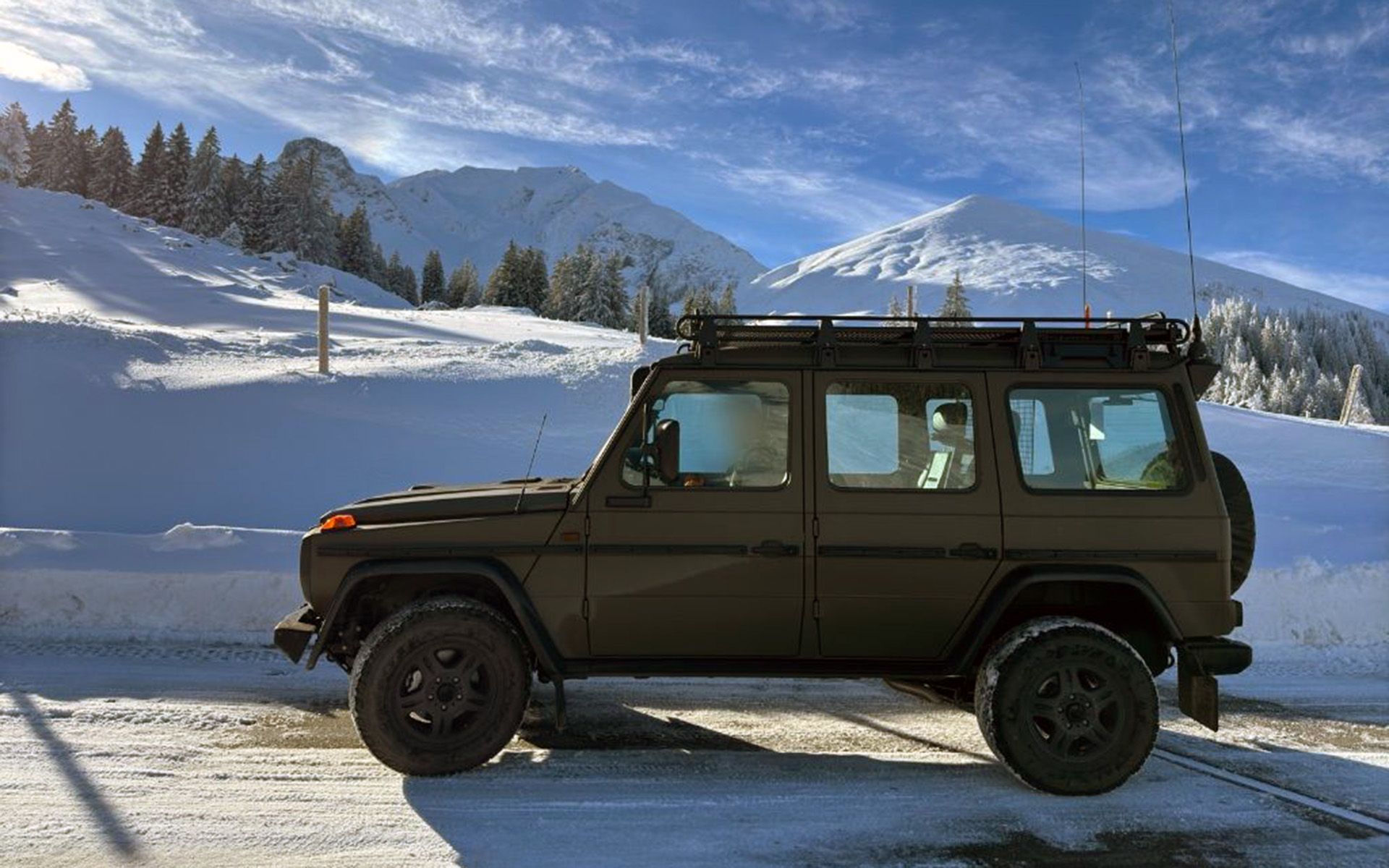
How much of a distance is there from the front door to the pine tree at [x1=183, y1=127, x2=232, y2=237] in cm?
7145

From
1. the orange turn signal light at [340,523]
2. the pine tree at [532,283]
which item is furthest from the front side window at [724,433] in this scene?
the pine tree at [532,283]

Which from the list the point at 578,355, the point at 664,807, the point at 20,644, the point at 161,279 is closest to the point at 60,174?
the point at 161,279

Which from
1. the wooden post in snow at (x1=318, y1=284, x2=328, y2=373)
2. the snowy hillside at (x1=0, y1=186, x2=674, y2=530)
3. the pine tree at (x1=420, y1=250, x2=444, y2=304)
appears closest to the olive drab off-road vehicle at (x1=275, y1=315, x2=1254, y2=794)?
the snowy hillside at (x1=0, y1=186, x2=674, y2=530)

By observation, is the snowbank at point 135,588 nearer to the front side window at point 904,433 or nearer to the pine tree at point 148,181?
the front side window at point 904,433

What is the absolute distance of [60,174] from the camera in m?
70.6

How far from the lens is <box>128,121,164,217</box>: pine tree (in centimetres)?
6531

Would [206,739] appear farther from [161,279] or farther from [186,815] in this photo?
[161,279]

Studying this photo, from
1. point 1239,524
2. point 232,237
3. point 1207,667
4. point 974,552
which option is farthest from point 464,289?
→ point 1207,667

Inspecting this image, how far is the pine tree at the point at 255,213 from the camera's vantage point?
66.8 m

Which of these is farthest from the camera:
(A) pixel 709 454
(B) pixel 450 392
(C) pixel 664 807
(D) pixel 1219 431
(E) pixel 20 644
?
(D) pixel 1219 431

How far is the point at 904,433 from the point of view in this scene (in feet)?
14.8

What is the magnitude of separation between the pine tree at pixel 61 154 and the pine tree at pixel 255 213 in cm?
1580

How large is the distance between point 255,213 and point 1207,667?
7518 centimetres

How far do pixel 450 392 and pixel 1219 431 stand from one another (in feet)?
46.0
